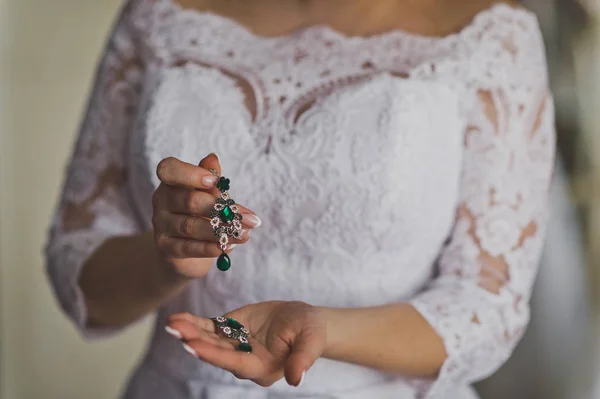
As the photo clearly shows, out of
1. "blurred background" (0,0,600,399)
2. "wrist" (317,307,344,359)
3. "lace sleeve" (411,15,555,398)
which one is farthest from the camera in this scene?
"blurred background" (0,0,600,399)

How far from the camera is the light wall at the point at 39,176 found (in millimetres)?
940

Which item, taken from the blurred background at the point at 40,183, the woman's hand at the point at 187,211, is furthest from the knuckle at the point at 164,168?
the blurred background at the point at 40,183

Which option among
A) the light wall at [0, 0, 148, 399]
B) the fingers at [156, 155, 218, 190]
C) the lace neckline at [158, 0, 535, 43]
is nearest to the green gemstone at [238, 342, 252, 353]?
the fingers at [156, 155, 218, 190]

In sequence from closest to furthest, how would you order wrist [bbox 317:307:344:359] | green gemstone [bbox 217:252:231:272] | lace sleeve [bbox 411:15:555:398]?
green gemstone [bbox 217:252:231:272] < wrist [bbox 317:307:344:359] < lace sleeve [bbox 411:15:555:398]

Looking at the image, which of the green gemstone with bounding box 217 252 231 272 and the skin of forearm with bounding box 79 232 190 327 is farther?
the skin of forearm with bounding box 79 232 190 327

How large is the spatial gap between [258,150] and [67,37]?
1.67 feet

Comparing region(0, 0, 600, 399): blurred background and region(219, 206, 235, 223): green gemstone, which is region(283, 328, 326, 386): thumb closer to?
region(219, 206, 235, 223): green gemstone

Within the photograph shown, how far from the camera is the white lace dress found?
629 mm

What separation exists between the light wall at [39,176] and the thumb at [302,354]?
59cm

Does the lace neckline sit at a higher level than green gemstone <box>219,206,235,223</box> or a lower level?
higher

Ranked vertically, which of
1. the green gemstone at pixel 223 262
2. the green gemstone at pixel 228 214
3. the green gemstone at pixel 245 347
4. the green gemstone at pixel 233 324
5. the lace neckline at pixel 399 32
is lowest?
the green gemstone at pixel 245 347

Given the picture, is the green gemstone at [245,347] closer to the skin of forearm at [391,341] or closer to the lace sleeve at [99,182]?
the skin of forearm at [391,341]

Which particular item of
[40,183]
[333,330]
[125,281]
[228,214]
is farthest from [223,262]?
[40,183]

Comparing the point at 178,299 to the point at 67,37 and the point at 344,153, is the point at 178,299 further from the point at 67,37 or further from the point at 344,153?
the point at 67,37
